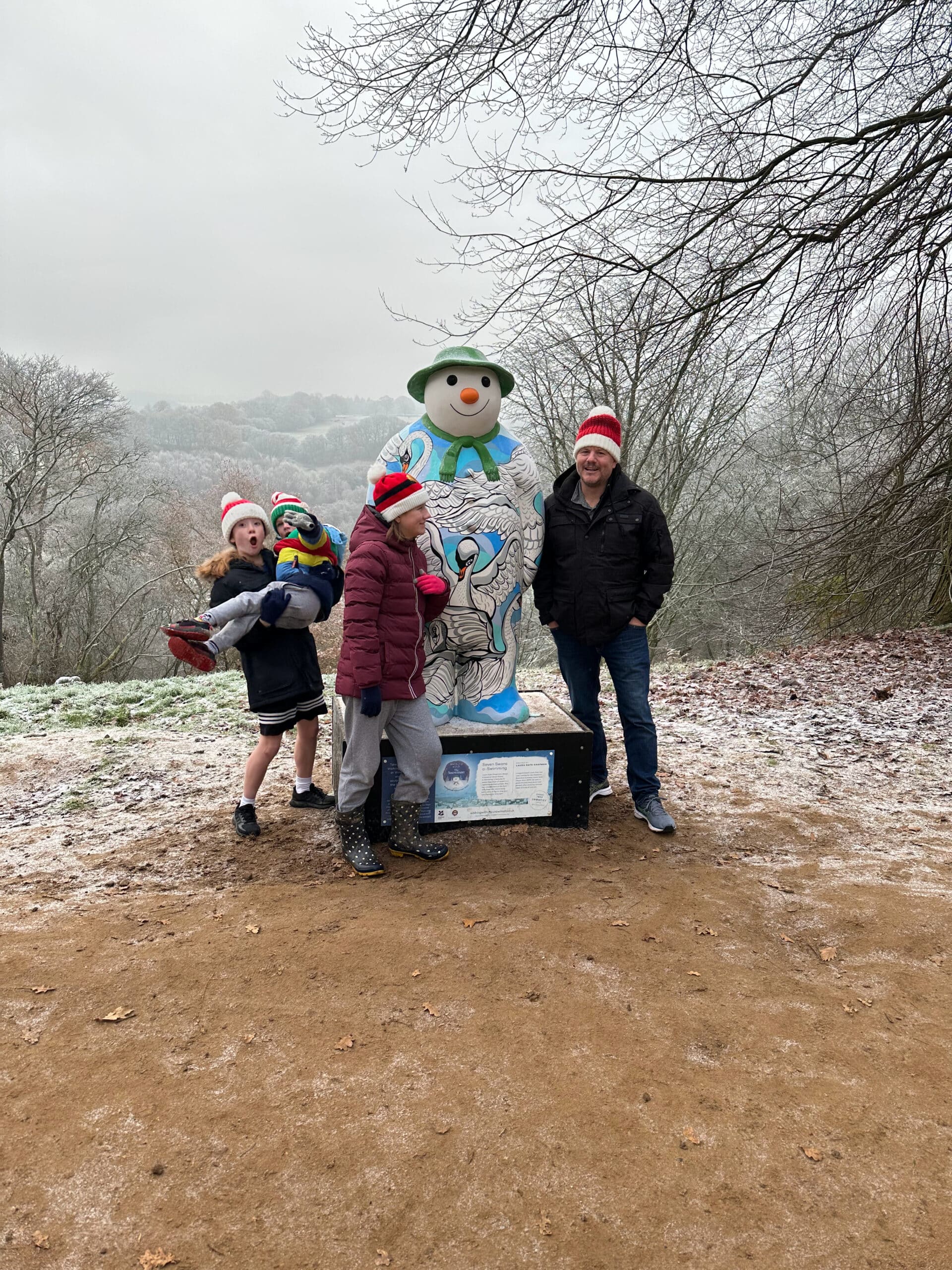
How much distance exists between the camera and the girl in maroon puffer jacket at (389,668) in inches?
119

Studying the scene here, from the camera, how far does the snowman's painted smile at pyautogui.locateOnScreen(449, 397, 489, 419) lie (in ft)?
11.9

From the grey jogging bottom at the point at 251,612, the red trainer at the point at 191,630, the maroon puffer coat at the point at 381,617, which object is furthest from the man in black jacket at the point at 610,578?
the red trainer at the point at 191,630

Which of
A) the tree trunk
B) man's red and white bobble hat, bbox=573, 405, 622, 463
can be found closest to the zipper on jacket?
man's red and white bobble hat, bbox=573, 405, 622, 463

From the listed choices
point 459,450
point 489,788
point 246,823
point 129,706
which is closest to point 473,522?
point 459,450

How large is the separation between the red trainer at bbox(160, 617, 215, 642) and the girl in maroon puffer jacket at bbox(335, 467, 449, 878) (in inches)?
23.4

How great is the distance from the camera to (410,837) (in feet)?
11.0

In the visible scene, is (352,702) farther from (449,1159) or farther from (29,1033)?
(449,1159)

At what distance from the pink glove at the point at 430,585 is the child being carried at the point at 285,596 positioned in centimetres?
50

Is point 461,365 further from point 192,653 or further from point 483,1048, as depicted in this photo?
point 483,1048

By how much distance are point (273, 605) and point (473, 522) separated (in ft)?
3.25

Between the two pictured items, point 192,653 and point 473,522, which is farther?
point 473,522

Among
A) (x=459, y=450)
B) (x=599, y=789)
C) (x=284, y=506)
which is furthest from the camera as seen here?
(x=599, y=789)

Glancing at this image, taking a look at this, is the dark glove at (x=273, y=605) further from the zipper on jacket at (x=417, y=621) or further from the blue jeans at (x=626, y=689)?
the blue jeans at (x=626, y=689)

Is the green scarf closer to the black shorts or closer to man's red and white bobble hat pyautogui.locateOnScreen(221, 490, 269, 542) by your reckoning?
man's red and white bobble hat pyautogui.locateOnScreen(221, 490, 269, 542)
